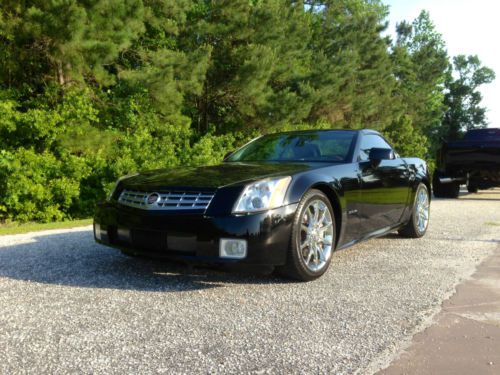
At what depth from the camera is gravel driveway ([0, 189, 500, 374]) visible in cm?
256

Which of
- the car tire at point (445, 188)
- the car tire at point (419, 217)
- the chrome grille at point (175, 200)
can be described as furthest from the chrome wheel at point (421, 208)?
the car tire at point (445, 188)

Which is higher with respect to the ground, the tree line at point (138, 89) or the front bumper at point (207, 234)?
the tree line at point (138, 89)

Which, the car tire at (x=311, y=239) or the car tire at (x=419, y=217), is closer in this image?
the car tire at (x=311, y=239)

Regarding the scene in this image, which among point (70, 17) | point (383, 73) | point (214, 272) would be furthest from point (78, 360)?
point (383, 73)

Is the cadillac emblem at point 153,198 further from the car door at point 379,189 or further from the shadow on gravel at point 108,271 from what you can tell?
the car door at point 379,189

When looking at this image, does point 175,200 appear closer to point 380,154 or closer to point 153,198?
point 153,198

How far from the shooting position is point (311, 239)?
4.17 m

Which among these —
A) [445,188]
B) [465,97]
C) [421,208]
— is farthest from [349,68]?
[465,97]

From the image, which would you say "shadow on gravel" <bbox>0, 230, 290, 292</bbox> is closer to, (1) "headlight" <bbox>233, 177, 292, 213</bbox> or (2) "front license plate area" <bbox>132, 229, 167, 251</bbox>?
(2) "front license plate area" <bbox>132, 229, 167, 251</bbox>

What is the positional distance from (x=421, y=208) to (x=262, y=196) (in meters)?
3.56

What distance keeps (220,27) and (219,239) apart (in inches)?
612

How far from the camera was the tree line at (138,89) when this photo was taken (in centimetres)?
1142

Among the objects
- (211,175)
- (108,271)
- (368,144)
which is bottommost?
(108,271)

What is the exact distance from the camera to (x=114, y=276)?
4.23 m
